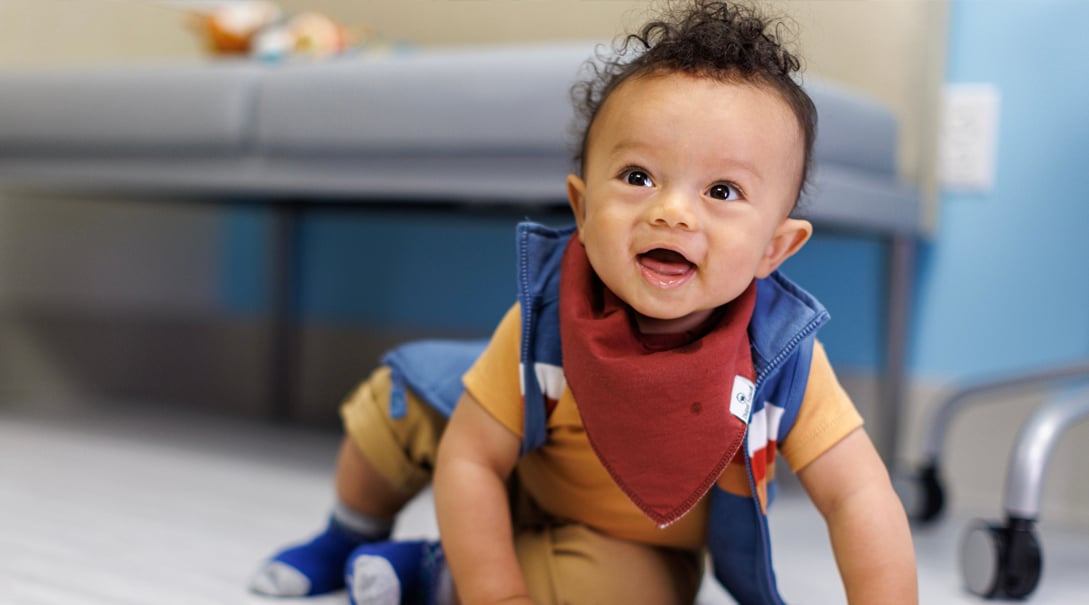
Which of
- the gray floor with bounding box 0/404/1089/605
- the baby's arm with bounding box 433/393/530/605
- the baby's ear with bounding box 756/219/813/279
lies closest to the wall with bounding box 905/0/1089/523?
the gray floor with bounding box 0/404/1089/605

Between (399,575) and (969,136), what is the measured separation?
83 cm

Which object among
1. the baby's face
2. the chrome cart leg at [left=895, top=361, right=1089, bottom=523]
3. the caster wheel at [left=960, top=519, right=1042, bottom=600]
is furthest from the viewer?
the chrome cart leg at [left=895, top=361, right=1089, bottom=523]

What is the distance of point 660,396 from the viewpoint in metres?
0.52

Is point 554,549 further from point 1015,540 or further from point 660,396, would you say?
point 1015,540

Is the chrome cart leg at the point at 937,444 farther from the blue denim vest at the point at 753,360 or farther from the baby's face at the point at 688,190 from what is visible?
the baby's face at the point at 688,190

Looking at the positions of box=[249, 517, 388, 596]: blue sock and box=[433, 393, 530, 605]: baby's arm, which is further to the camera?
box=[249, 517, 388, 596]: blue sock

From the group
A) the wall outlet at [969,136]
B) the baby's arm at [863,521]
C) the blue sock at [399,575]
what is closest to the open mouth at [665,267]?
the baby's arm at [863,521]

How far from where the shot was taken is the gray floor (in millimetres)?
696

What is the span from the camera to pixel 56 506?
972 mm

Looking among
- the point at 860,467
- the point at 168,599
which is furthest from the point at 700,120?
the point at 168,599

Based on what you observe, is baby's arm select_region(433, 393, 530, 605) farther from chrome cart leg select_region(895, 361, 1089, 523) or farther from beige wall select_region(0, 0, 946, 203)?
chrome cart leg select_region(895, 361, 1089, 523)

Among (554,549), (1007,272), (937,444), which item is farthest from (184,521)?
(1007,272)

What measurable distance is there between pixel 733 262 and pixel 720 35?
0.35 ft

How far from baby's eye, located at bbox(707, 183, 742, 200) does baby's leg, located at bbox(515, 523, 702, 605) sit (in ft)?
0.71
